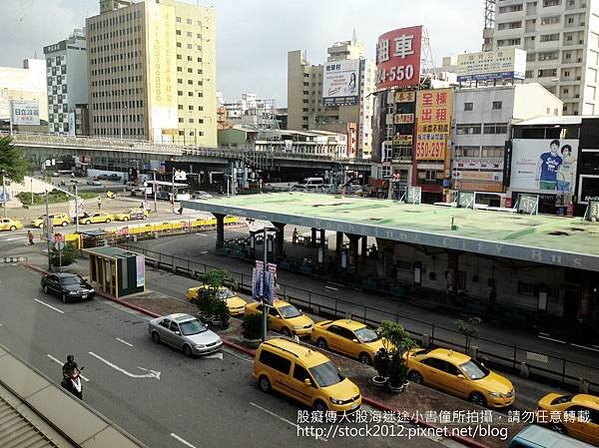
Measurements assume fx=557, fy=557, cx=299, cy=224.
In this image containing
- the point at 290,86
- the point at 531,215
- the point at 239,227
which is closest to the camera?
the point at 531,215

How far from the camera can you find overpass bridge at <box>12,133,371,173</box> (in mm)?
87938

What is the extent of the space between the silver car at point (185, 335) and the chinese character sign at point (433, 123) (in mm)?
57126

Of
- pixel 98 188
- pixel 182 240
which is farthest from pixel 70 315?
pixel 98 188

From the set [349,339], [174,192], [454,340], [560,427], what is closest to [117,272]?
[349,339]

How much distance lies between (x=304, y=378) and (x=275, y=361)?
1392mm

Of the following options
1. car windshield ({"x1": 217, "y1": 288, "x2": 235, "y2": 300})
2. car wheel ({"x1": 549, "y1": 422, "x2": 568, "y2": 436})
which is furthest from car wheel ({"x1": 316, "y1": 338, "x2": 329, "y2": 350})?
car wheel ({"x1": 549, "y1": 422, "x2": 568, "y2": 436})

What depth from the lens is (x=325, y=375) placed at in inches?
674

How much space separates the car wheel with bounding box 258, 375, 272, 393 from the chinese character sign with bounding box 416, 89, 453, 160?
196ft

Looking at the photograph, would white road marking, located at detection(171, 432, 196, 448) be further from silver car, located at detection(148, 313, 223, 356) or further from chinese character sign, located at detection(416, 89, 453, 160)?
chinese character sign, located at detection(416, 89, 453, 160)

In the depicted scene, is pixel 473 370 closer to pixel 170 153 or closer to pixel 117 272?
pixel 117 272

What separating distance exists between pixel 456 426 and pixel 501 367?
5769 millimetres

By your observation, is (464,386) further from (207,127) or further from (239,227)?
(207,127)

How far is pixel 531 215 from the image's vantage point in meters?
38.1

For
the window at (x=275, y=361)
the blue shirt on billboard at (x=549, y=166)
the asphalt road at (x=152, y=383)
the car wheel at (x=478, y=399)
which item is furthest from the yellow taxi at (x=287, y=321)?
the blue shirt on billboard at (x=549, y=166)
